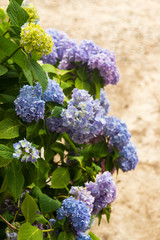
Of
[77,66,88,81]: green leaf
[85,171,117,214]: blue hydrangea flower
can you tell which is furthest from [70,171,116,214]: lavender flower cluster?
[77,66,88,81]: green leaf

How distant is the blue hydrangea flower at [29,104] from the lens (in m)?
1.11

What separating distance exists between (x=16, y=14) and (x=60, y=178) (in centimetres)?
50

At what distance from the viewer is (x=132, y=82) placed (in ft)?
11.5

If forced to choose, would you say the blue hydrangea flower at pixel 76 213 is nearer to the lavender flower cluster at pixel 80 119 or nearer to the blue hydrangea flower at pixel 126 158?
the lavender flower cluster at pixel 80 119

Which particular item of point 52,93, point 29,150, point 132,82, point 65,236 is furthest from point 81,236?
point 132,82

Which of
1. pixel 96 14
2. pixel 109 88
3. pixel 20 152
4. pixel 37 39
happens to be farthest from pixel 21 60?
pixel 96 14

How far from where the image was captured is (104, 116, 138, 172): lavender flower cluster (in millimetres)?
1395

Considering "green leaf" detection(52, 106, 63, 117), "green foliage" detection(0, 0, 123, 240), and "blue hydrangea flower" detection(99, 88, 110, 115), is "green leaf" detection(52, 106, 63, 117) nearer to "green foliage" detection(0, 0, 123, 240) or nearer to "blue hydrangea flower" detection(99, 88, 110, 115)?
"green foliage" detection(0, 0, 123, 240)

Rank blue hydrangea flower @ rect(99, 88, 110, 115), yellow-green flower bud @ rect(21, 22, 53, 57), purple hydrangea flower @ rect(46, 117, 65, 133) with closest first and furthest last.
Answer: yellow-green flower bud @ rect(21, 22, 53, 57)
purple hydrangea flower @ rect(46, 117, 65, 133)
blue hydrangea flower @ rect(99, 88, 110, 115)

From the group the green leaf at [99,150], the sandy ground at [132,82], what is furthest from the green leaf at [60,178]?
the sandy ground at [132,82]

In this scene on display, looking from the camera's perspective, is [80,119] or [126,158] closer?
[80,119]

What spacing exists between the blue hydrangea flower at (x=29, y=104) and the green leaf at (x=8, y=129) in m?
0.03

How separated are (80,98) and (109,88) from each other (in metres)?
2.25

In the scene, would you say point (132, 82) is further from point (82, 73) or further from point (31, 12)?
point (31, 12)
